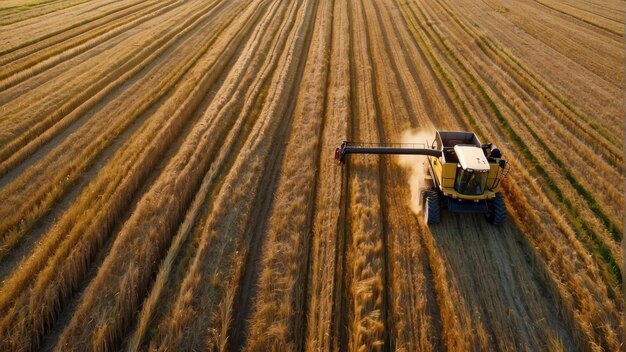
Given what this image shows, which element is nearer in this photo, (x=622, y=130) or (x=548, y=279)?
(x=548, y=279)

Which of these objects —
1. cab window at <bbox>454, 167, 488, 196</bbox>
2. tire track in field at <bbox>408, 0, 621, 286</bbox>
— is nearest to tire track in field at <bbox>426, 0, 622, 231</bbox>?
tire track in field at <bbox>408, 0, 621, 286</bbox>

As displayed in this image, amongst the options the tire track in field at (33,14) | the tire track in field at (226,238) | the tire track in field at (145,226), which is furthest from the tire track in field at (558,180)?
the tire track in field at (33,14)

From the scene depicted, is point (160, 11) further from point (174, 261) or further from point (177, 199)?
point (174, 261)

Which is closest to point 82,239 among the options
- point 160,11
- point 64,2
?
point 160,11

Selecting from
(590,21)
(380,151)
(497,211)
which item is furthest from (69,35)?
(590,21)

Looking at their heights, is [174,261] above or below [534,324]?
above

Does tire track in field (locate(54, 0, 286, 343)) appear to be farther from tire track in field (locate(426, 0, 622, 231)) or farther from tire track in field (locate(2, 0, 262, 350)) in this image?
tire track in field (locate(426, 0, 622, 231))

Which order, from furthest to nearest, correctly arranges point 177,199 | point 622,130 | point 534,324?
1. point 622,130
2. point 177,199
3. point 534,324

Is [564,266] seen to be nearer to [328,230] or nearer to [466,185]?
[466,185]
